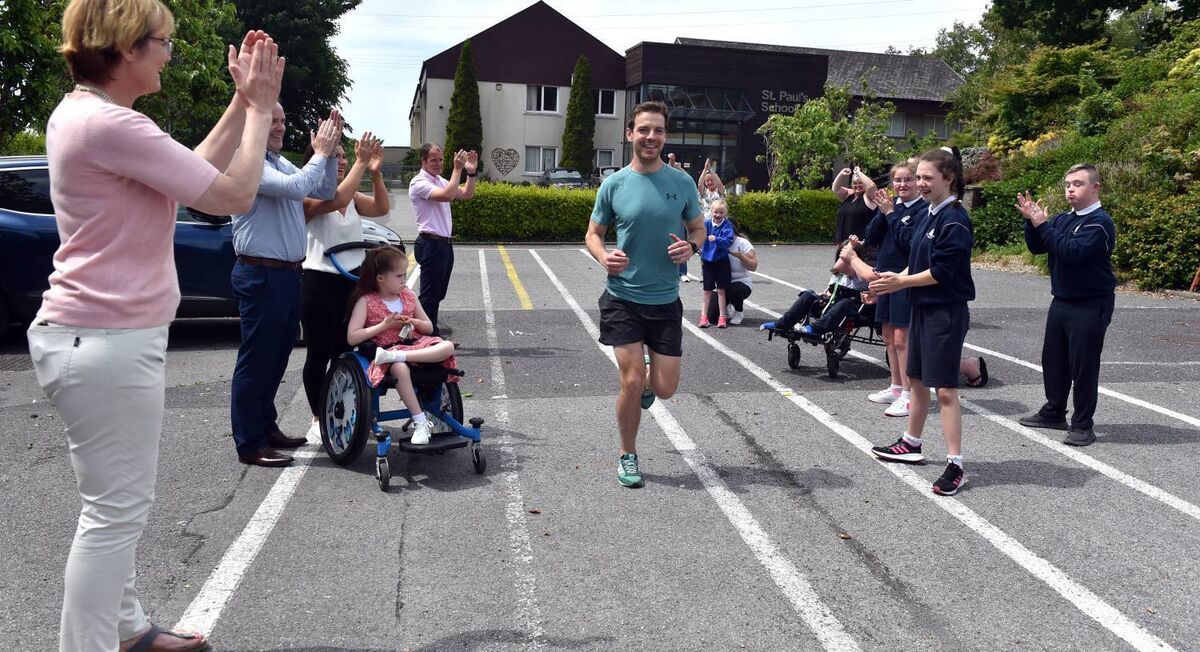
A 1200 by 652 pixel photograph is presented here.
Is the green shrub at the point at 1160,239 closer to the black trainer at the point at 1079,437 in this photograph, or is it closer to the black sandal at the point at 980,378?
the black sandal at the point at 980,378

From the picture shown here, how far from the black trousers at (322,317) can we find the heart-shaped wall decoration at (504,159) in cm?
4168

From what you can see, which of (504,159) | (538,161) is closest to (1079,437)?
(504,159)

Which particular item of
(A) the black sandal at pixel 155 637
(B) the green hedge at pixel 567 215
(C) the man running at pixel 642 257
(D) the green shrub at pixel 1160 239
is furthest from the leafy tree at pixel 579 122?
(A) the black sandal at pixel 155 637

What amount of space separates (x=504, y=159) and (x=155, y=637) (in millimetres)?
44823

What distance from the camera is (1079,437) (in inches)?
253

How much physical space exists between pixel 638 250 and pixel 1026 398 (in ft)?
14.3

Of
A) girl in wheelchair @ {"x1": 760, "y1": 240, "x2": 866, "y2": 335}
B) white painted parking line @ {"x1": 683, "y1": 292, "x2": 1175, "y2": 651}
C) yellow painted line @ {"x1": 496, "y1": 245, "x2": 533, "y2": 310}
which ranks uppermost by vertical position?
girl in wheelchair @ {"x1": 760, "y1": 240, "x2": 866, "y2": 335}

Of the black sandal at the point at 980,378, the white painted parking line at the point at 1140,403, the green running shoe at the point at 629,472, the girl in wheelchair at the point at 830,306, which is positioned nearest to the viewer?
the green running shoe at the point at 629,472

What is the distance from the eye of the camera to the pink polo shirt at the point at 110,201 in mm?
2557

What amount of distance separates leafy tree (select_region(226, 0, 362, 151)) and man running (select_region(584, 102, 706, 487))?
4057 centimetres

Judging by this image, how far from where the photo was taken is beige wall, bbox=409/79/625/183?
1849 inches

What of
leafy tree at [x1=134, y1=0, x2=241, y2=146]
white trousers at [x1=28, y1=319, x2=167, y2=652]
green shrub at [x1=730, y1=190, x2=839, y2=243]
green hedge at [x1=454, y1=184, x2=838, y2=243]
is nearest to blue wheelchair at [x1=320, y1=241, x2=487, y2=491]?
white trousers at [x1=28, y1=319, x2=167, y2=652]

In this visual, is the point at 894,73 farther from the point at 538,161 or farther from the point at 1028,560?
the point at 1028,560

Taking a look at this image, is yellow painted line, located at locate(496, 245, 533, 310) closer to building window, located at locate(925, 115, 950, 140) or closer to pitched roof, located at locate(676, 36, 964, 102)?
pitched roof, located at locate(676, 36, 964, 102)
